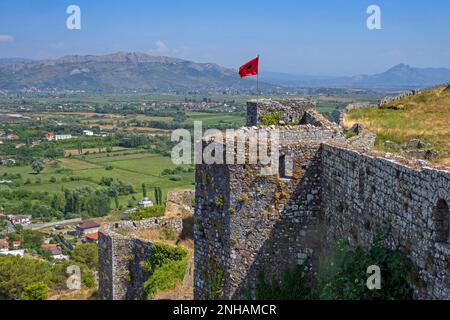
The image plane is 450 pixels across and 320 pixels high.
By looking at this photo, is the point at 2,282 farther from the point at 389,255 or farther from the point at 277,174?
the point at 389,255

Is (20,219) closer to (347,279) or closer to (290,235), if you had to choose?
(290,235)

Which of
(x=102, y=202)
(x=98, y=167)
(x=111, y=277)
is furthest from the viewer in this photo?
(x=98, y=167)

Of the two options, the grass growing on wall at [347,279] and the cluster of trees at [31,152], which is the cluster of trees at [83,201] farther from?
the grass growing on wall at [347,279]

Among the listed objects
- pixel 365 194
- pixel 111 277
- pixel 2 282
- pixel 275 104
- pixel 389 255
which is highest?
pixel 275 104

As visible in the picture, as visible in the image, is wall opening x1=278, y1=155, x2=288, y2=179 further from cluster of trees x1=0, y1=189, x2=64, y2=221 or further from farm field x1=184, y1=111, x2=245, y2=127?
farm field x1=184, y1=111, x2=245, y2=127

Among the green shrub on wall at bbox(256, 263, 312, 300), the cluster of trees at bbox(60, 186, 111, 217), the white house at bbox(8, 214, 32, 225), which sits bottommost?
the white house at bbox(8, 214, 32, 225)

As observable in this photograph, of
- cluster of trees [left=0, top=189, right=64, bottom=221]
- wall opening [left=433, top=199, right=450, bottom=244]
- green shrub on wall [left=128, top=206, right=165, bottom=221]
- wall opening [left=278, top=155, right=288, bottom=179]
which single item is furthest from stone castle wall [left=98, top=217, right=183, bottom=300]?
cluster of trees [left=0, top=189, right=64, bottom=221]

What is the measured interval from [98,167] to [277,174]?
11662 centimetres

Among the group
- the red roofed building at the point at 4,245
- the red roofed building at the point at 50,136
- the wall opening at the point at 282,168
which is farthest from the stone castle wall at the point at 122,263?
the red roofed building at the point at 50,136

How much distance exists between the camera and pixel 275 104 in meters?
17.3

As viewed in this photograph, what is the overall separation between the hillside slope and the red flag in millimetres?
6746

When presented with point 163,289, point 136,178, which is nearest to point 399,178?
point 163,289

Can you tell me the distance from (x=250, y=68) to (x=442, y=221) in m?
8.61

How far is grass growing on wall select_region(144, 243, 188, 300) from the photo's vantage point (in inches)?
725
